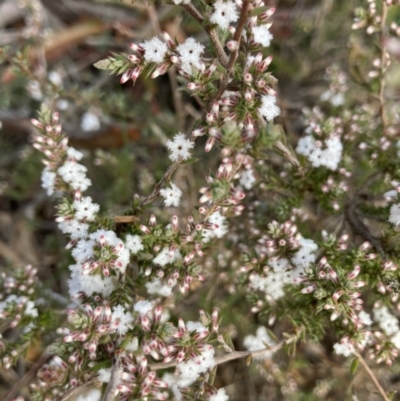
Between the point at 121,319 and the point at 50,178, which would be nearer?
the point at 121,319

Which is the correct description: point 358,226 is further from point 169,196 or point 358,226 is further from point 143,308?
point 143,308

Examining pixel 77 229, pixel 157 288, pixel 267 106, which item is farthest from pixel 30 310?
pixel 267 106

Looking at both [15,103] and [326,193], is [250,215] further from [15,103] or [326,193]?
[15,103]

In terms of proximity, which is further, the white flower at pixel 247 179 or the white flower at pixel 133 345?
the white flower at pixel 247 179

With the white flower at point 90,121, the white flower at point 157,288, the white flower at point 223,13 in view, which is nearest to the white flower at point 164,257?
the white flower at point 157,288

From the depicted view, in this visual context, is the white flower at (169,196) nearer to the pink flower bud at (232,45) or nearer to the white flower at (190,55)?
the white flower at (190,55)

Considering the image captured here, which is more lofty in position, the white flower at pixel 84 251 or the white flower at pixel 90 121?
the white flower at pixel 84 251

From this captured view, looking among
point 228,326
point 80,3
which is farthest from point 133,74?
point 80,3
